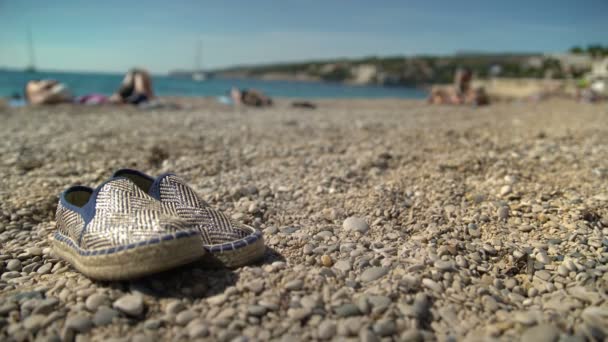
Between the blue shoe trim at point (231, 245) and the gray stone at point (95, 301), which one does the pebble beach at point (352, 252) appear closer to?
the gray stone at point (95, 301)

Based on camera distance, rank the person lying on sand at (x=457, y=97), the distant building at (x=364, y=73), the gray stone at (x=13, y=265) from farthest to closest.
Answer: the distant building at (x=364, y=73)
the person lying on sand at (x=457, y=97)
the gray stone at (x=13, y=265)

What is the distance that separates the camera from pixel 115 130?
754 cm

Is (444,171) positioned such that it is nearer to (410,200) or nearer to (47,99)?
(410,200)

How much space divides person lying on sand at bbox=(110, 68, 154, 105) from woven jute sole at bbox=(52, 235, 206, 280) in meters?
12.0

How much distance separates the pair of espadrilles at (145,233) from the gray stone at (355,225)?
819mm

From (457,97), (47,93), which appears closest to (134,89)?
(47,93)

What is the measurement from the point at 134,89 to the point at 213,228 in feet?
42.7

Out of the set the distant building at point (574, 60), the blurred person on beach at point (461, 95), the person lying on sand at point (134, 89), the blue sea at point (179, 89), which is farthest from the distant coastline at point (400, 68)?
the person lying on sand at point (134, 89)

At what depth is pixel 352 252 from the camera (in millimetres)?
2475

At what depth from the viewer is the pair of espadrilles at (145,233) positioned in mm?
1894

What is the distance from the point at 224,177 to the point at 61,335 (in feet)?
9.12

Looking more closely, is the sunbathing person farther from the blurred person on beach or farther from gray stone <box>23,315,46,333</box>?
the blurred person on beach

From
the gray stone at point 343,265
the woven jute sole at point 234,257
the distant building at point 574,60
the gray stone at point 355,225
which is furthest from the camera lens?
the distant building at point 574,60

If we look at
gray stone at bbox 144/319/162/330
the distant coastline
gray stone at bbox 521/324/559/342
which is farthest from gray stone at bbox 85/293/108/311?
the distant coastline
